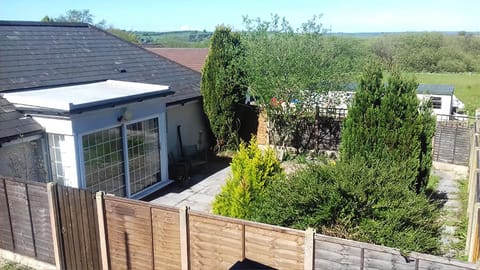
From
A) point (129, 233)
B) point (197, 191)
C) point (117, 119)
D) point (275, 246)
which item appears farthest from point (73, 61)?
point (275, 246)

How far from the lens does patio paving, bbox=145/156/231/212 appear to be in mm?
11398

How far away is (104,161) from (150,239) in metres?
4.61

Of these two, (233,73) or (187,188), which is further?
(233,73)

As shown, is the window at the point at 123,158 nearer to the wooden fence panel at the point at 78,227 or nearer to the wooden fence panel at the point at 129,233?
the wooden fence panel at the point at 78,227

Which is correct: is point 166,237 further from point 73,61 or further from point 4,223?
point 73,61

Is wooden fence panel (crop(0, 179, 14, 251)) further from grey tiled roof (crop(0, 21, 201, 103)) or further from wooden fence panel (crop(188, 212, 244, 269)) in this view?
wooden fence panel (crop(188, 212, 244, 269))

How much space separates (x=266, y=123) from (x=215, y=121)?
2.17 meters

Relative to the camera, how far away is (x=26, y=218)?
7.88 m

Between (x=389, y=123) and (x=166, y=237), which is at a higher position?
(x=389, y=123)

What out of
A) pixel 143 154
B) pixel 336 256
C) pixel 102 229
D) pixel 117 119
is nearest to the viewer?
pixel 336 256

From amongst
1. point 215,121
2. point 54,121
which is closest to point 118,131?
point 54,121

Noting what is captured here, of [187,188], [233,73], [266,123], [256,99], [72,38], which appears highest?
[72,38]

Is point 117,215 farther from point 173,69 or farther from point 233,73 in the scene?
point 173,69

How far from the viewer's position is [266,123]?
55.3 feet
